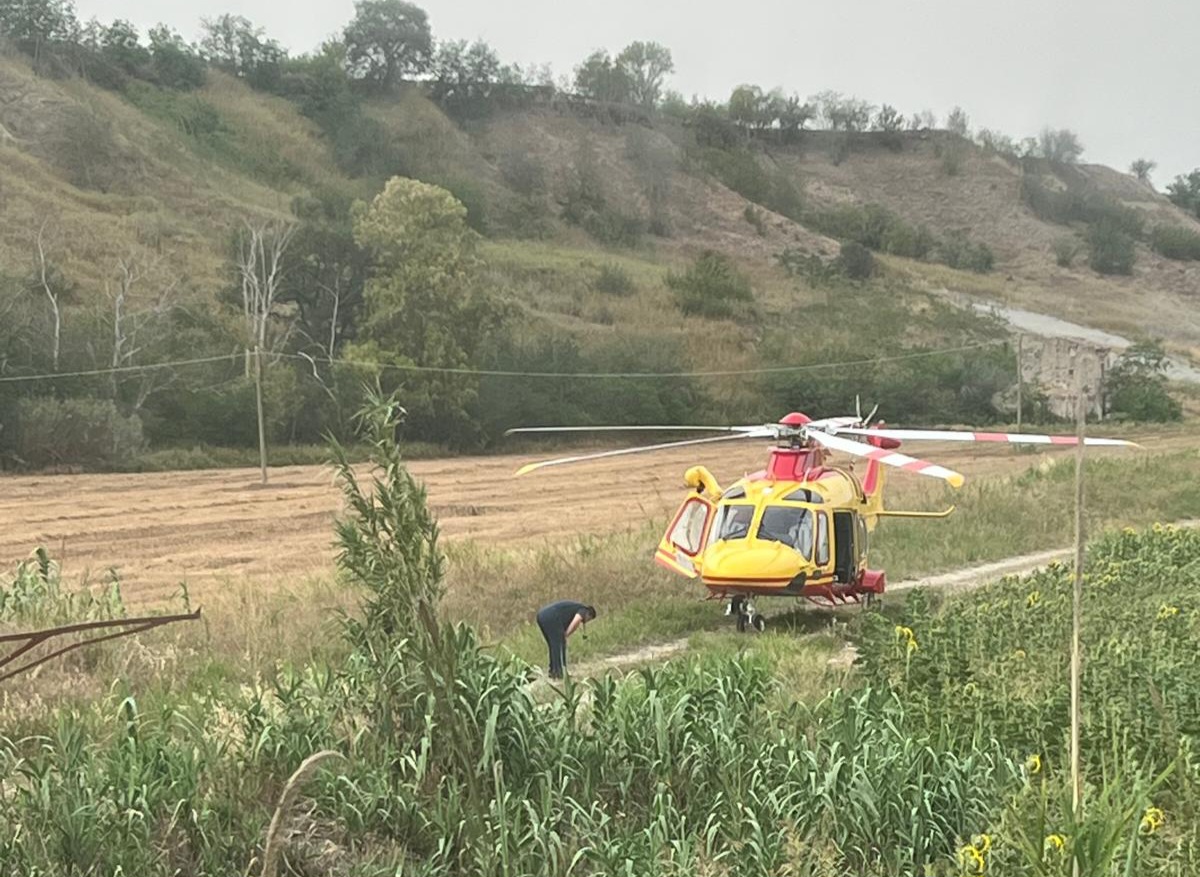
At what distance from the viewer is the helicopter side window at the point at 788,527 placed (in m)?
11.2

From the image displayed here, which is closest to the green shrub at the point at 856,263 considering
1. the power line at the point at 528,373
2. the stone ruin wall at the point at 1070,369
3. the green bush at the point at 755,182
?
the power line at the point at 528,373

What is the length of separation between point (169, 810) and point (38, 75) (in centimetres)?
7188

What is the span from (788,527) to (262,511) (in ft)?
53.5

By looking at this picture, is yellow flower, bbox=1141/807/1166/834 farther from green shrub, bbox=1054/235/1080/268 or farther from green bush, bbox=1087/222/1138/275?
green bush, bbox=1087/222/1138/275

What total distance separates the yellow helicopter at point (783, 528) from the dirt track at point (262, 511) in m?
5.12

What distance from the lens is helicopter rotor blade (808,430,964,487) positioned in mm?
7141

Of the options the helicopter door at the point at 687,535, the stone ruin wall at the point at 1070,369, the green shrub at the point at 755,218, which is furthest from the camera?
the green shrub at the point at 755,218

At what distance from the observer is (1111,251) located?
273ft

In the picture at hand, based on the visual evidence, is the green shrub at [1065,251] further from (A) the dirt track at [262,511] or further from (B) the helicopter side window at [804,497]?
(B) the helicopter side window at [804,497]

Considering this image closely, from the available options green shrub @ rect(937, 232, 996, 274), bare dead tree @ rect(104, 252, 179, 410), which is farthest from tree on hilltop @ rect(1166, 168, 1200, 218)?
bare dead tree @ rect(104, 252, 179, 410)

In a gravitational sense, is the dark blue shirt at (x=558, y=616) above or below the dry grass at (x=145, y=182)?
below

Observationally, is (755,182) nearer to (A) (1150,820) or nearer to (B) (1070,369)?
(A) (1150,820)

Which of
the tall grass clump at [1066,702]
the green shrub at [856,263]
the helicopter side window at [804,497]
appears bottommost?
the tall grass clump at [1066,702]

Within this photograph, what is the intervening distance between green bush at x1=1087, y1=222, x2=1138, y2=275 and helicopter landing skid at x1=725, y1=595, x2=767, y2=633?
78.6m
